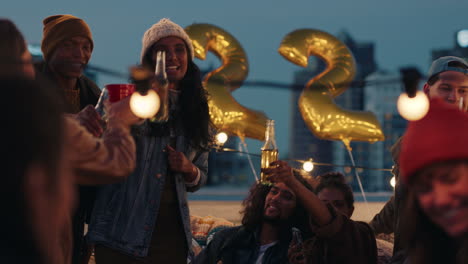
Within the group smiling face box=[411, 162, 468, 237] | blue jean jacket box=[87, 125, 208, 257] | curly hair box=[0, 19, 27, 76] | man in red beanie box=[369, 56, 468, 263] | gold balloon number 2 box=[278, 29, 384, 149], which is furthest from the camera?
gold balloon number 2 box=[278, 29, 384, 149]

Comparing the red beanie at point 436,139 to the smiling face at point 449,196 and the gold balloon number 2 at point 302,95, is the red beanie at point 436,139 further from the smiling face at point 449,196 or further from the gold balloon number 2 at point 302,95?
the gold balloon number 2 at point 302,95

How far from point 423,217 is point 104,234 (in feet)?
4.82

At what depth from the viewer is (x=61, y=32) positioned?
3416 millimetres

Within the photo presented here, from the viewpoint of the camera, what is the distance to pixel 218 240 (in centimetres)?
424

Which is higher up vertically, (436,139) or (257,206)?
(436,139)

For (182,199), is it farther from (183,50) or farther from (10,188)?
(10,188)

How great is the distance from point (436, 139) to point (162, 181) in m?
1.62

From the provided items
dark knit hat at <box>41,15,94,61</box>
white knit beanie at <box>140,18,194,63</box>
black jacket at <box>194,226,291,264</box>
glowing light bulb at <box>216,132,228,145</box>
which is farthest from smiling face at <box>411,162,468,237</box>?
glowing light bulb at <box>216,132,228,145</box>

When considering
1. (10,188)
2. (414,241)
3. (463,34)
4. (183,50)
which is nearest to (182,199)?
(183,50)

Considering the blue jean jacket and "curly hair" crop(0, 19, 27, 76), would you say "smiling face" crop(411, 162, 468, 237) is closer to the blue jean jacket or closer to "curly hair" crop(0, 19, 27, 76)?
"curly hair" crop(0, 19, 27, 76)

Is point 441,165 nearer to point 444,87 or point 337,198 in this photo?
point 444,87

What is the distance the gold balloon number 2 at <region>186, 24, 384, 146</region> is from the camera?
20.1 feet

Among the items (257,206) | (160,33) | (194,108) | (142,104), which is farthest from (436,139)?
(257,206)

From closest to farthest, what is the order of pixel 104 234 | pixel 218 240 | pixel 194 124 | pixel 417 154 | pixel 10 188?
pixel 10 188 → pixel 417 154 → pixel 104 234 → pixel 194 124 → pixel 218 240
